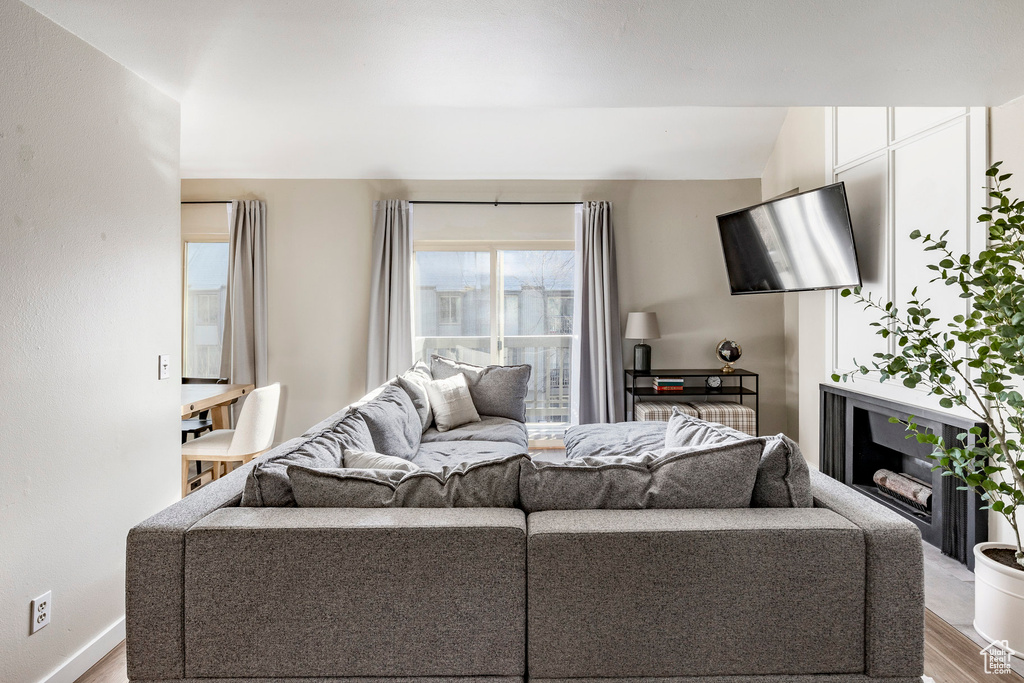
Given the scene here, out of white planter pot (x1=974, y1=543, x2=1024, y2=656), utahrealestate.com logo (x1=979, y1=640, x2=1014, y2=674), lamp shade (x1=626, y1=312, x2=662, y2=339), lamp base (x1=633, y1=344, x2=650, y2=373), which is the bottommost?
utahrealestate.com logo (x1=979, y1=640, x2=1014, y2=674)

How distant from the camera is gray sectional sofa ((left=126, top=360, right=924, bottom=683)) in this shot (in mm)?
1399

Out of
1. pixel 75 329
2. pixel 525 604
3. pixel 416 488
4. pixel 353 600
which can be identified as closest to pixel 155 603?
pixel 353 600

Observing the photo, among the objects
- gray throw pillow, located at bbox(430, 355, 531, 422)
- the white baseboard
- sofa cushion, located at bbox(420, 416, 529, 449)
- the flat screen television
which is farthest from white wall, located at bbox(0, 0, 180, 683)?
the flat screen television

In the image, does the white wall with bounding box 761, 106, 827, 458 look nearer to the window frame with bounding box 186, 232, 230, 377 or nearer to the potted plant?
the potted plant

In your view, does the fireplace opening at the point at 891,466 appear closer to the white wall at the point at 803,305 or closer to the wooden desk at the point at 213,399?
the white wall at the point at 803,305

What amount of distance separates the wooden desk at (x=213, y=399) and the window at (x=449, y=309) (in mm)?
1624

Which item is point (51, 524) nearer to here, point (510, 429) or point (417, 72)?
point (417, 72)

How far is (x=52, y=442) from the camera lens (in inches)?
72.9

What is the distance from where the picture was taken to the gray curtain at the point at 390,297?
15.8 feet

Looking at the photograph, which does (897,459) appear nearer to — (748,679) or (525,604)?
(748,679)

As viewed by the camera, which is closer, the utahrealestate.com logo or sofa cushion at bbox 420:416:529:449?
the utahrealestate.com logo

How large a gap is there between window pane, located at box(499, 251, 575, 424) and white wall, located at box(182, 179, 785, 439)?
0.50 m

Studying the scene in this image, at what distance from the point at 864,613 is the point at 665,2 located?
5.62ft

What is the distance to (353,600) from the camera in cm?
140
